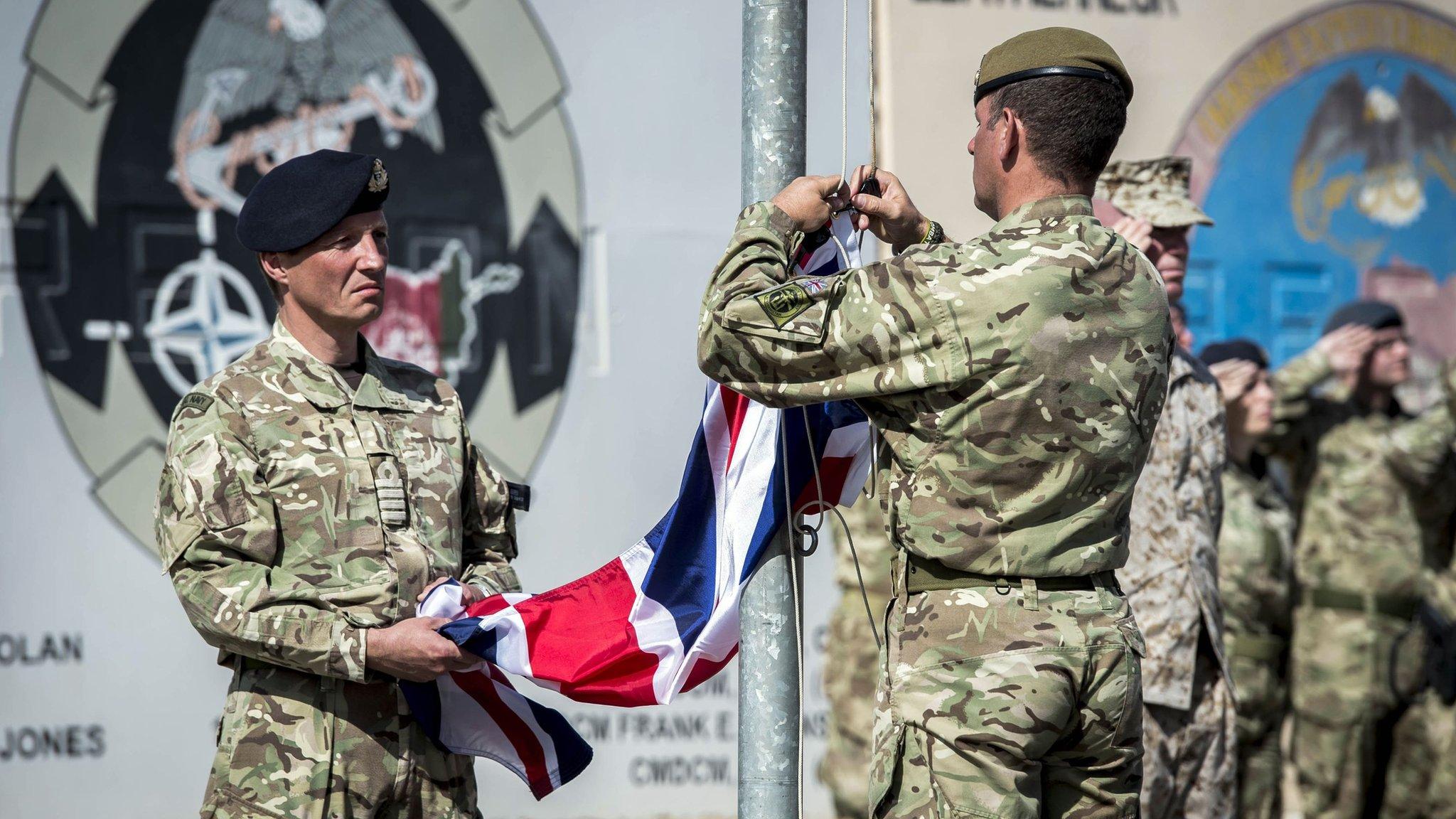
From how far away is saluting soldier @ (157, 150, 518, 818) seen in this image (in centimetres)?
248

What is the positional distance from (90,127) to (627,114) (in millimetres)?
1813

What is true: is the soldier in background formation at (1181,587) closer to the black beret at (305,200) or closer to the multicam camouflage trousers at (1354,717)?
the black beret at (305,200)

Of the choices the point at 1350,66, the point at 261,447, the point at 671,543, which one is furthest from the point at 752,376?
the point at 1350,66

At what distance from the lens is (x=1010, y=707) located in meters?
2.14

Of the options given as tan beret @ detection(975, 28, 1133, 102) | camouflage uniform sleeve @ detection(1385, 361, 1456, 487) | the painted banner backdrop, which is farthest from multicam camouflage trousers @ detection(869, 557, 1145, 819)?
the painted banner backdrop

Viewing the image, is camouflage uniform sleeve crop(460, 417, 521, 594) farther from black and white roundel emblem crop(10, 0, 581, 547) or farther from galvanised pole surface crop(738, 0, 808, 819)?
black and white roundel emblem crop(10, 0, 581, 547)

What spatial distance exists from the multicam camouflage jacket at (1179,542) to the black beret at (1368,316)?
254 cm

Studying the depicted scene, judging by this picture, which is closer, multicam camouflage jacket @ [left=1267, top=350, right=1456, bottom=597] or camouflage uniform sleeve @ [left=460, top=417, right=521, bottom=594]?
camouflage uniform sleeve @ [left=460, top=417, right=521, bottom=594]

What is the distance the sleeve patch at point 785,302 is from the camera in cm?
215

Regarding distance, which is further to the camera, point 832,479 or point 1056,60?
point 832,479

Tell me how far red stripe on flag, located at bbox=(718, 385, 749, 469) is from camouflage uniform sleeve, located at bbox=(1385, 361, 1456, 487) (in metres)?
4.05

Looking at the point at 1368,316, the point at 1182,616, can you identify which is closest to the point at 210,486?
the point at 1182,616

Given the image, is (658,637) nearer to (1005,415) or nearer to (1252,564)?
(1005,415)

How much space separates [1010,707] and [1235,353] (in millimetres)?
3291
